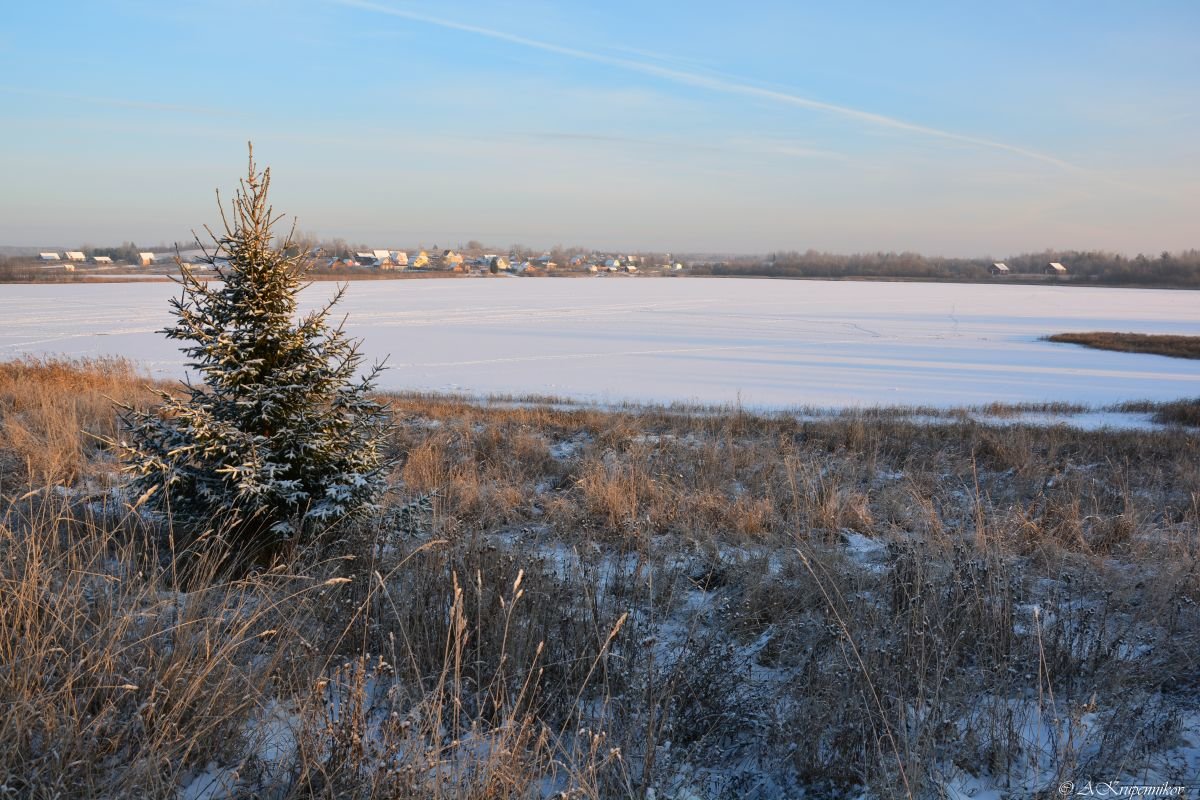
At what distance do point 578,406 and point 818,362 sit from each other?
40.2 feet

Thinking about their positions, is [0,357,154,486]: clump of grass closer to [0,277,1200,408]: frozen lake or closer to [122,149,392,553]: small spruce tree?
[122,149,392,553]: small spruce tree

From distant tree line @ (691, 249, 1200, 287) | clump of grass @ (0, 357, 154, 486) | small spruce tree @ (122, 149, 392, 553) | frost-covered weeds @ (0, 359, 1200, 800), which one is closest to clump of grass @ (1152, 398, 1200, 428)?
frost-covered weeds @ (0, 359, 1200, 800)

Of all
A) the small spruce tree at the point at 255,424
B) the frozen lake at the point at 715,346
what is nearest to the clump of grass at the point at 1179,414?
the frozen lake at the point at 715,346

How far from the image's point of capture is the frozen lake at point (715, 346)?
2020cm

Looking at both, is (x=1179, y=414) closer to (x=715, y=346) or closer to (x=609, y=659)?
(x=715, y=346)

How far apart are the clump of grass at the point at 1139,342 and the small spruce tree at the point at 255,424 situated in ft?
109

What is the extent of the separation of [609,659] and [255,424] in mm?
2798

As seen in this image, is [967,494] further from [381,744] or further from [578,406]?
[578,406]

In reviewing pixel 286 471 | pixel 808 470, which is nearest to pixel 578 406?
pixel 808 470

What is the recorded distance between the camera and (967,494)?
859 centimetres

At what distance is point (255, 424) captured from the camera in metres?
5.07

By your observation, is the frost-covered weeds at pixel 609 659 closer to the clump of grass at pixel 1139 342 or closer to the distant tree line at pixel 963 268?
the clump of grass at pixel 1139 342

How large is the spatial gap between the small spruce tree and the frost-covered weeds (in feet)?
1.26

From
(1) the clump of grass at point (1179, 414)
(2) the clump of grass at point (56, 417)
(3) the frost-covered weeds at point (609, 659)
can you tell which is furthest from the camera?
(1) the clump of grass at point (1179, 414)
